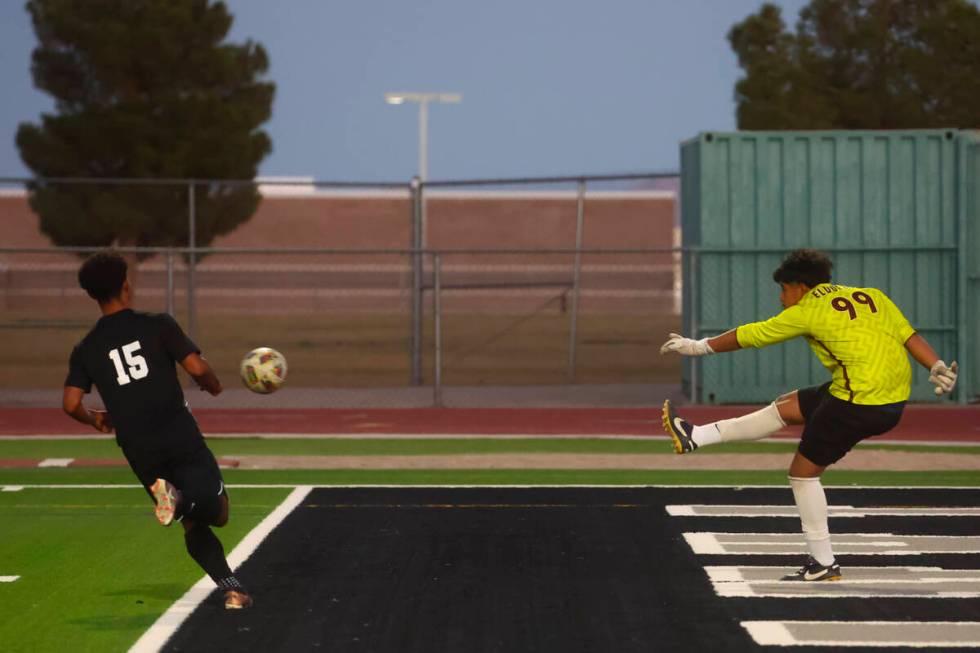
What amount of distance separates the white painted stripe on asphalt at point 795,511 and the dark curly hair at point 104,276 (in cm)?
527

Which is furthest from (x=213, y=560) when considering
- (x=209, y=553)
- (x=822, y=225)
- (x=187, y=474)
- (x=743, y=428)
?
(x=822, y=225)

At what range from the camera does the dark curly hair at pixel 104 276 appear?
8.23m

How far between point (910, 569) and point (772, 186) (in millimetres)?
13183

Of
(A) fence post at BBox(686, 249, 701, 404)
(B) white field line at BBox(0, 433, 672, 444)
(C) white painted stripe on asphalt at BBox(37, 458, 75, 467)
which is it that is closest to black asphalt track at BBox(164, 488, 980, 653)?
(C) white painted stripe on asphalt at BBox(37, 458, 75, 467)

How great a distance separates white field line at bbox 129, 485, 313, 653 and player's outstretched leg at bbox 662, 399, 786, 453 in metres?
2.73

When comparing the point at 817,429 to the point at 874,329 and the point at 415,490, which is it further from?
the point at 415,490

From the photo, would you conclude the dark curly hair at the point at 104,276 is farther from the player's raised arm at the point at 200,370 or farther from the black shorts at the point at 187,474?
the black shorts at the point at 187,474

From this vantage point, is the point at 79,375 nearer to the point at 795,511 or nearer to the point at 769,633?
the point at 769,633

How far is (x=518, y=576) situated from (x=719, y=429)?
1430 mm

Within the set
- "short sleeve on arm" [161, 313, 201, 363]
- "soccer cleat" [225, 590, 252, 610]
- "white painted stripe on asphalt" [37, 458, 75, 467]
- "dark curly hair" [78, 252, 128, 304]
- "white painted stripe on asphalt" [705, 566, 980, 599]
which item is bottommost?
"white painted stripe on asphalt" [37, 458, 75, 467]

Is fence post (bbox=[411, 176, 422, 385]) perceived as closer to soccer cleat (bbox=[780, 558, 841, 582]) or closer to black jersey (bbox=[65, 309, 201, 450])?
soccer cleat (bbox=[780, 558, 841, 582])

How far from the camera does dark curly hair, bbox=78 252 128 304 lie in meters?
8.23

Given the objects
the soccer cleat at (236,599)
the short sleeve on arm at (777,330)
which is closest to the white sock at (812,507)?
the short sleeve on arm at (777,330)

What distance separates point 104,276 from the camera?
8.22 meters
